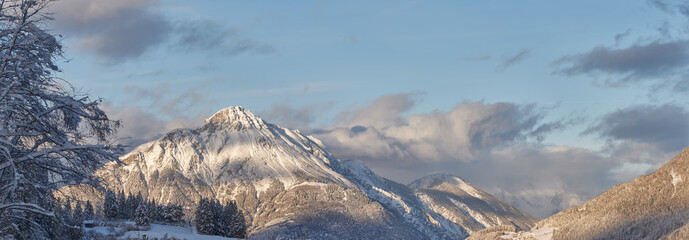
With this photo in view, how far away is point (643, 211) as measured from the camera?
66000mm

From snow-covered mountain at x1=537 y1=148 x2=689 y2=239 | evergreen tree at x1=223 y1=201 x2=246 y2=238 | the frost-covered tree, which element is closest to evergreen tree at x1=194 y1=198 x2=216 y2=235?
evergreen tree at x1=223 y1=201 x2=246 y2=238

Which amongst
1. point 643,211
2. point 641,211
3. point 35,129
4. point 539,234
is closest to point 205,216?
point 539,234

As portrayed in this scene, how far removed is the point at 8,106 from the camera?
19891 millimetres

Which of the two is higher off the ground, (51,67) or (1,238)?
(51,67)

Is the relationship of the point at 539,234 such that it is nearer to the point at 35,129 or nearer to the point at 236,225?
the point at 236,225

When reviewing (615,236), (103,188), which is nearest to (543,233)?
(615,236)

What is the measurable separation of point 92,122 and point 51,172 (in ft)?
6.74

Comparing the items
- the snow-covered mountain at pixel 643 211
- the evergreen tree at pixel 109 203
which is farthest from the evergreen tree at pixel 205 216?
the snow-covered mountain at pixel 643 211

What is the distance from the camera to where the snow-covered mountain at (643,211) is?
60781mm

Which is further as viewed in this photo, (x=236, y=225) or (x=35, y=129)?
(x=236, y=225)

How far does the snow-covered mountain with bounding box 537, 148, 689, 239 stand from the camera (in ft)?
199

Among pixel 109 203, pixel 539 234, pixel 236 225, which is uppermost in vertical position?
pixel 109 203

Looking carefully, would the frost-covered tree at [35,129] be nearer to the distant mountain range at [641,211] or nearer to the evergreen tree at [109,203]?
the evergreen tree at [109,203]

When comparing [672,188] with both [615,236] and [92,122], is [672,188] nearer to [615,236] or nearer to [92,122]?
[615,236]
